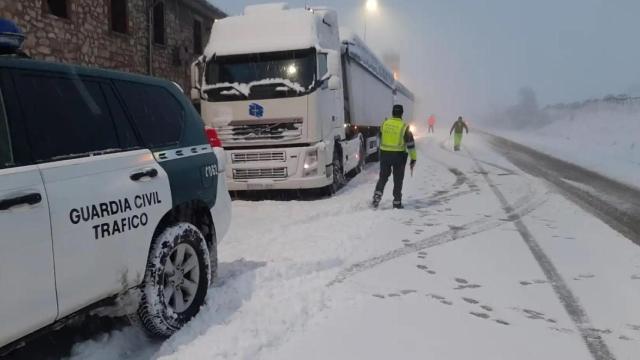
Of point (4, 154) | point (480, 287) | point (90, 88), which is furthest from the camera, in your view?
point (480, 287)

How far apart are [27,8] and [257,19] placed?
16.2 ft

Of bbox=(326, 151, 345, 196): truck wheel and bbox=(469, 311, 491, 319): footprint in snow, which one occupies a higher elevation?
bbox=(326, 151, 345, 196): truck wheel

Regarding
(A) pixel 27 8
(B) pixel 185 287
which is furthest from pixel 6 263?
(A) pixel 27 8

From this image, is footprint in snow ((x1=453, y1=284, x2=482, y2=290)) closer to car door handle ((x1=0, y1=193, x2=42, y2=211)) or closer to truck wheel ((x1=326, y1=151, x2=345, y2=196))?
car door handle ((x1=0, y1=193, x2=42, y2=211))

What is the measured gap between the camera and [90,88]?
302 centimetres

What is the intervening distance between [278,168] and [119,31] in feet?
26.5

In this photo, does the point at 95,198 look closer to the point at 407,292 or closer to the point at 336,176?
the point at 407,292

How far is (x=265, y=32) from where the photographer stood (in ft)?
30.6

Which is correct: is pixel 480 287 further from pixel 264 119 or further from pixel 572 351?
pixel 264 119

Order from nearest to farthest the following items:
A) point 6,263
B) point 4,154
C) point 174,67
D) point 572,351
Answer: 1. point 6,263
2. point 4,154
3. point 572,351
4. point 174,67

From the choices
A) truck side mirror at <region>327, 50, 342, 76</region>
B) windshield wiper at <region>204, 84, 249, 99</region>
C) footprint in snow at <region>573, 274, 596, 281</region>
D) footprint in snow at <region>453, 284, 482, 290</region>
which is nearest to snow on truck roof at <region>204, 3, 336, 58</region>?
truck side mirror at <region>327, 50, 342, 76</region>

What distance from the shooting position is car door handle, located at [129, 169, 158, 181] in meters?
3.08

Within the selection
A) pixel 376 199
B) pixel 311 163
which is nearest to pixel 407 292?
pixel 376 199

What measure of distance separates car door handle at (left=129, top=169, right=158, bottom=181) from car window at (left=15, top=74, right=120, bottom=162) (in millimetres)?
210
